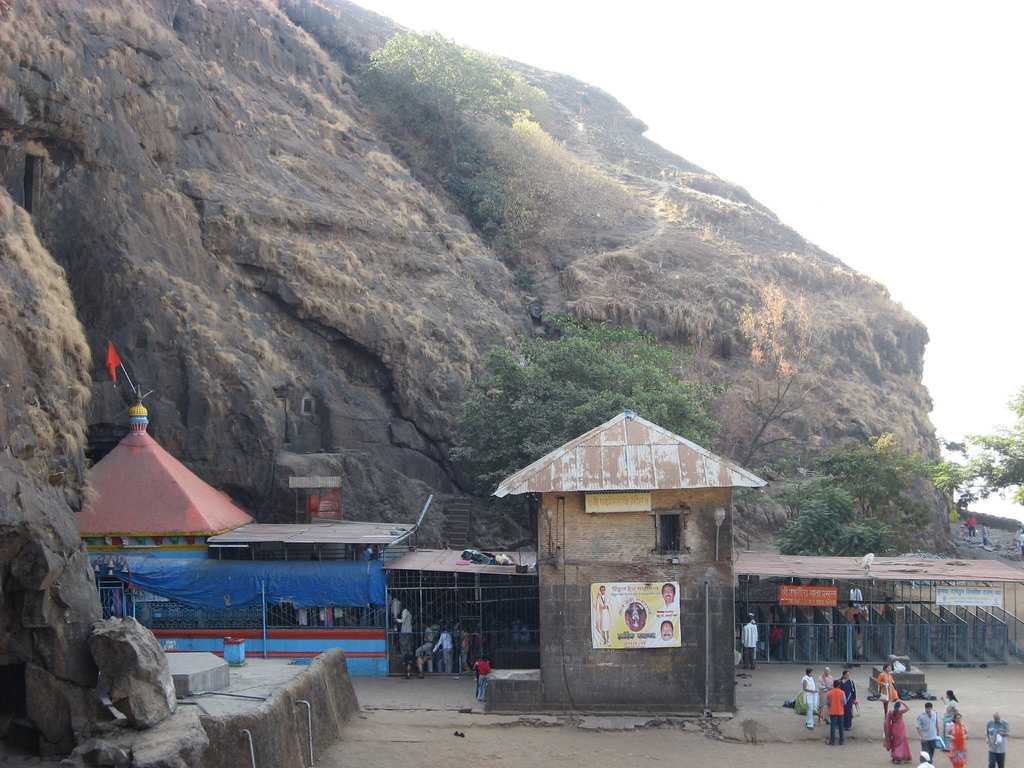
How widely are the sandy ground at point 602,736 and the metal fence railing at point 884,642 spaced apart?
2.50 meters

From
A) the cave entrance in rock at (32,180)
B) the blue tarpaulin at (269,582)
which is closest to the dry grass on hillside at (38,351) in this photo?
the cave entrance in rock at (32,180)

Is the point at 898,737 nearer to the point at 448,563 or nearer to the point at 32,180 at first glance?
the point at 448,563

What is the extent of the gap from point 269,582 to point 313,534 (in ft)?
4.78

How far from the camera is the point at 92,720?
51.2 ft

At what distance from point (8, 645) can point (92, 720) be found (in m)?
1.63

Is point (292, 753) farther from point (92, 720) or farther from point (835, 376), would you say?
point (835, 376)

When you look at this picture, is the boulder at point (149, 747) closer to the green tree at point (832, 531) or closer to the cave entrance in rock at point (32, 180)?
the cave entrance in rock at point (32, 180)

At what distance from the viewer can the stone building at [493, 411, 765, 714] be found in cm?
2134

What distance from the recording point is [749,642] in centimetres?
2494

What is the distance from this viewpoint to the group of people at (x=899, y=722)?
683 inches

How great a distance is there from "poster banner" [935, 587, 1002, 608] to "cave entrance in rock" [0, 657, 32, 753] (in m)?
18.3

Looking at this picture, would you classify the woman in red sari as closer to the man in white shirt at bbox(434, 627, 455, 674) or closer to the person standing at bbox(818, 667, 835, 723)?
the person standing at bbox(818, 667, 835, 723)

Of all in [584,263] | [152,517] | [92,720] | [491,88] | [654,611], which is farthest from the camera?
[491,88]

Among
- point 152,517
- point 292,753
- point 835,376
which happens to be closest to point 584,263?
point 835,376
